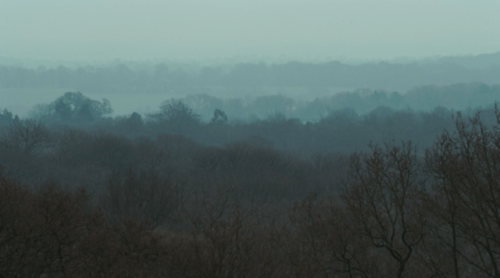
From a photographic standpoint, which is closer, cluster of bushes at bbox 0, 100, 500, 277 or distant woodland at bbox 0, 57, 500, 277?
cluster of bushes at bbox 0, 100, 500, 277

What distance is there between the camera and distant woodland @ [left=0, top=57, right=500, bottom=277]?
15453 millimetres

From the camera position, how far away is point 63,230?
639 inches

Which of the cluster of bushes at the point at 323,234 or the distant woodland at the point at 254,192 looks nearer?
the cluster of bushes at the point at 323,234

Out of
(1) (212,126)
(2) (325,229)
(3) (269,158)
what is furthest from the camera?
(1) (212,126)

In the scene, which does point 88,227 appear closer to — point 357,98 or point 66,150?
point 66,150

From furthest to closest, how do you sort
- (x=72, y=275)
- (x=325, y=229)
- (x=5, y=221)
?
1. (x=325, y=229)
2. (x=5, y=221)
3. (x=72, y=275)

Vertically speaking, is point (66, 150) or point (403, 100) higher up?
point (403, 100)

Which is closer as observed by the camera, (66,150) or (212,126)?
(66,150)

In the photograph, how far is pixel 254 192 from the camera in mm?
58812

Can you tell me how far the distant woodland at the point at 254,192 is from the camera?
15.5 meters

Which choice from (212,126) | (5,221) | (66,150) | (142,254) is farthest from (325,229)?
(212,126)

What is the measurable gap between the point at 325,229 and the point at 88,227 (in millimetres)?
7685

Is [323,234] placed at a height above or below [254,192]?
above

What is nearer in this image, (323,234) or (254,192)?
(323,234)
